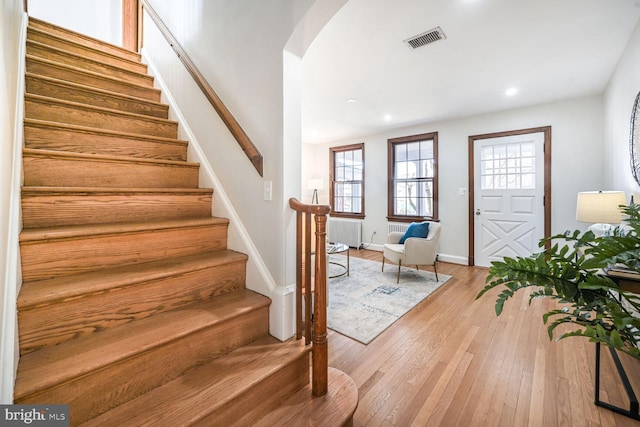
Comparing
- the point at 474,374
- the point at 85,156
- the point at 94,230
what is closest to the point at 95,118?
the point at 85,156

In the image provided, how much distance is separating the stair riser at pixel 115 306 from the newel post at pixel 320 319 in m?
0.58

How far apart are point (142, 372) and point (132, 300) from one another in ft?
1.07

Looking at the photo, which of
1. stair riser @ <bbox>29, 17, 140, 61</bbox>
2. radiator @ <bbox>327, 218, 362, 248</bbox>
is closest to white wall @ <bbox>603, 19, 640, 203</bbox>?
radiator @ <bbox>327, 218, 362, 248</bbox>

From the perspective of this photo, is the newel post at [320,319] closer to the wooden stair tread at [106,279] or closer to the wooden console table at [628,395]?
the wooden stair tread at [106,279]

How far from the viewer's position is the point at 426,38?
2461 millimetres

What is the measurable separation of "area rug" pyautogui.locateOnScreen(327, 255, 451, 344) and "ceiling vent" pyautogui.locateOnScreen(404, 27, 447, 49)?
255 centimetres

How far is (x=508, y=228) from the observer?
4.40 m

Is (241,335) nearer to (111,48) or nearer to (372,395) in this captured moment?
(372,395)

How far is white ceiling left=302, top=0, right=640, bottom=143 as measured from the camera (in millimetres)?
2107

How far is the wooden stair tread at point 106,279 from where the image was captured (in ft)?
3.47

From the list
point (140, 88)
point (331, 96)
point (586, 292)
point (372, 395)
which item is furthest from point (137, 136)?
point (331, 96)

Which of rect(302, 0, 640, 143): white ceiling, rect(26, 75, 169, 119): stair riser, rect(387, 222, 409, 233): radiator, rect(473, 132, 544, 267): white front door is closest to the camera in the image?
rect(26, 75, 169, 119): stair riser

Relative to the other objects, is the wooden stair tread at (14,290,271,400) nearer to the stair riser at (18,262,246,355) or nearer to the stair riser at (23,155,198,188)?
the stair riser at (18,262,246,355)

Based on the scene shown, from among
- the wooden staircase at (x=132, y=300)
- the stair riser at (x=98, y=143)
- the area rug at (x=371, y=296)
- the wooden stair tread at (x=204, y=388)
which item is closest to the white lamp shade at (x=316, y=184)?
Answer: the area rug at (x=371, y=296)
